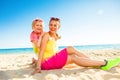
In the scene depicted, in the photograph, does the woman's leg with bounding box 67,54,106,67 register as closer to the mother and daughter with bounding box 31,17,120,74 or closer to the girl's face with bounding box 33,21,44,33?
the mother and daughter with bounding box 31,17,120,74

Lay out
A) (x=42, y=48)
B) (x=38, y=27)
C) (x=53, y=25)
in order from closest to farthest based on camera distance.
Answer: (x=42, y=48) < (x=53, y=25) < (x=38, y=27)

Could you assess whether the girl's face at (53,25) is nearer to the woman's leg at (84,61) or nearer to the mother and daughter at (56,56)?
the mother and daughter at (56,56)

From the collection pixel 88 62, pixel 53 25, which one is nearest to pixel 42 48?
pixel 53 25

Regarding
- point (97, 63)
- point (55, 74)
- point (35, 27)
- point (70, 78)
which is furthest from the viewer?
point (35, 27)

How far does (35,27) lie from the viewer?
5113mm

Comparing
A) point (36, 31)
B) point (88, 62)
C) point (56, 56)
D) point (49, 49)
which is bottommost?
point (88, 62)

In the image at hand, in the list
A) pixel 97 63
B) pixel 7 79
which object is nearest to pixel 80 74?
pixel 97 63

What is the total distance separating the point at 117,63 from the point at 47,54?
4.98 ft

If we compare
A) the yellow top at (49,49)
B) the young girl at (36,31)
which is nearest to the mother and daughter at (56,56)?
the yellow top at (49,49)

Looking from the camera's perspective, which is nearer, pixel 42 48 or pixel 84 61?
pixel 42 48

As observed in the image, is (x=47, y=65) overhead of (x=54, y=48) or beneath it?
beneath

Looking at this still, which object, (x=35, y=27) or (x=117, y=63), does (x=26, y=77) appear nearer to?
(x=35, y=27)

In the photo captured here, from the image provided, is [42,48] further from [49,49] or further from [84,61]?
[84,61]

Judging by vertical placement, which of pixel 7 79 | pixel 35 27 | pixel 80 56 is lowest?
pixel 7 79
